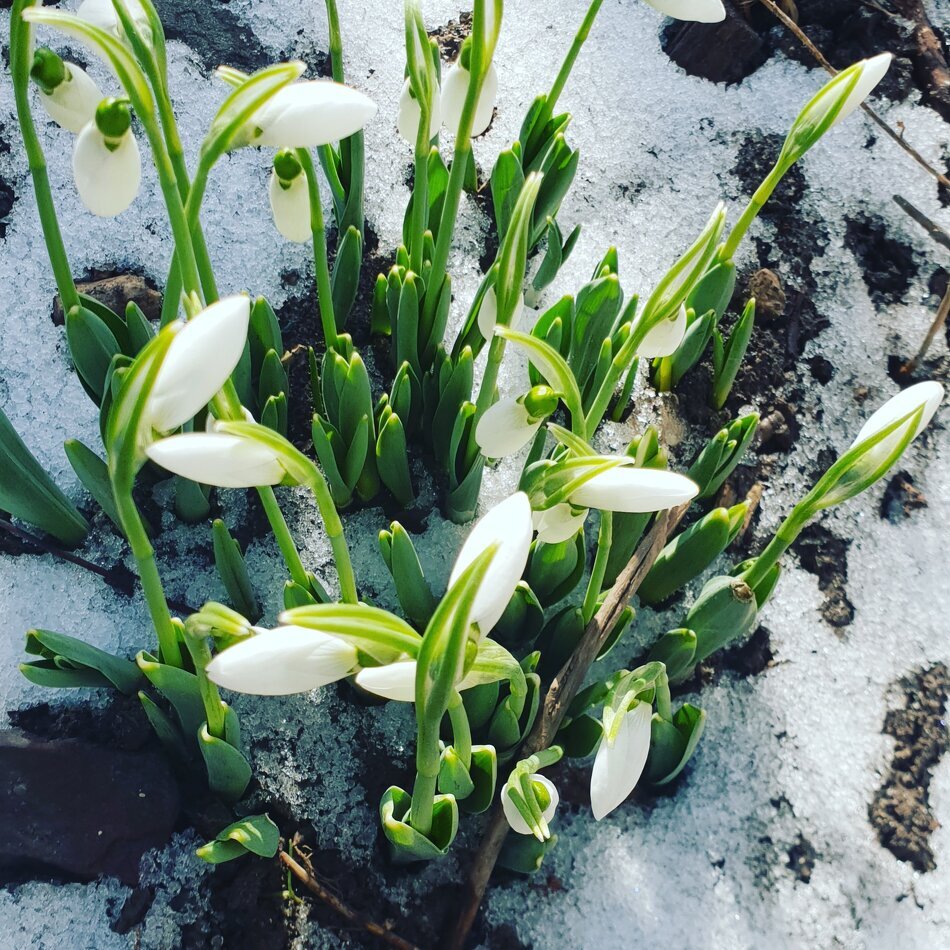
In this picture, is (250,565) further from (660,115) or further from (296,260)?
(660,115)

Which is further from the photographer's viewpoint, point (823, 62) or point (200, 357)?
point (823, 62)

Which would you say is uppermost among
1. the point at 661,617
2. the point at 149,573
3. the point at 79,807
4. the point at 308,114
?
the point at 308,114

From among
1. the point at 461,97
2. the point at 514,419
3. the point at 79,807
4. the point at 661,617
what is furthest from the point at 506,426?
the point at 79,807

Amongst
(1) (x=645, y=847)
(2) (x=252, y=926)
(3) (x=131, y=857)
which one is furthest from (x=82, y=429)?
(1) (x=645, y=847)

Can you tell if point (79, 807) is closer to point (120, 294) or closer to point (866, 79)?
point (120, 294)

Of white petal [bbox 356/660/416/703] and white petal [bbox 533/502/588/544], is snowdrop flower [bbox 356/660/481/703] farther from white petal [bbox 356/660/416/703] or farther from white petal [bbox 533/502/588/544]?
white petal [bbox 533/502/588/544]

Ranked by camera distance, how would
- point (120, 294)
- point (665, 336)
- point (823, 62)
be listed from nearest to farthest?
1. point (665, 336)
2. point (120, 294)
3. point (823, 62)
